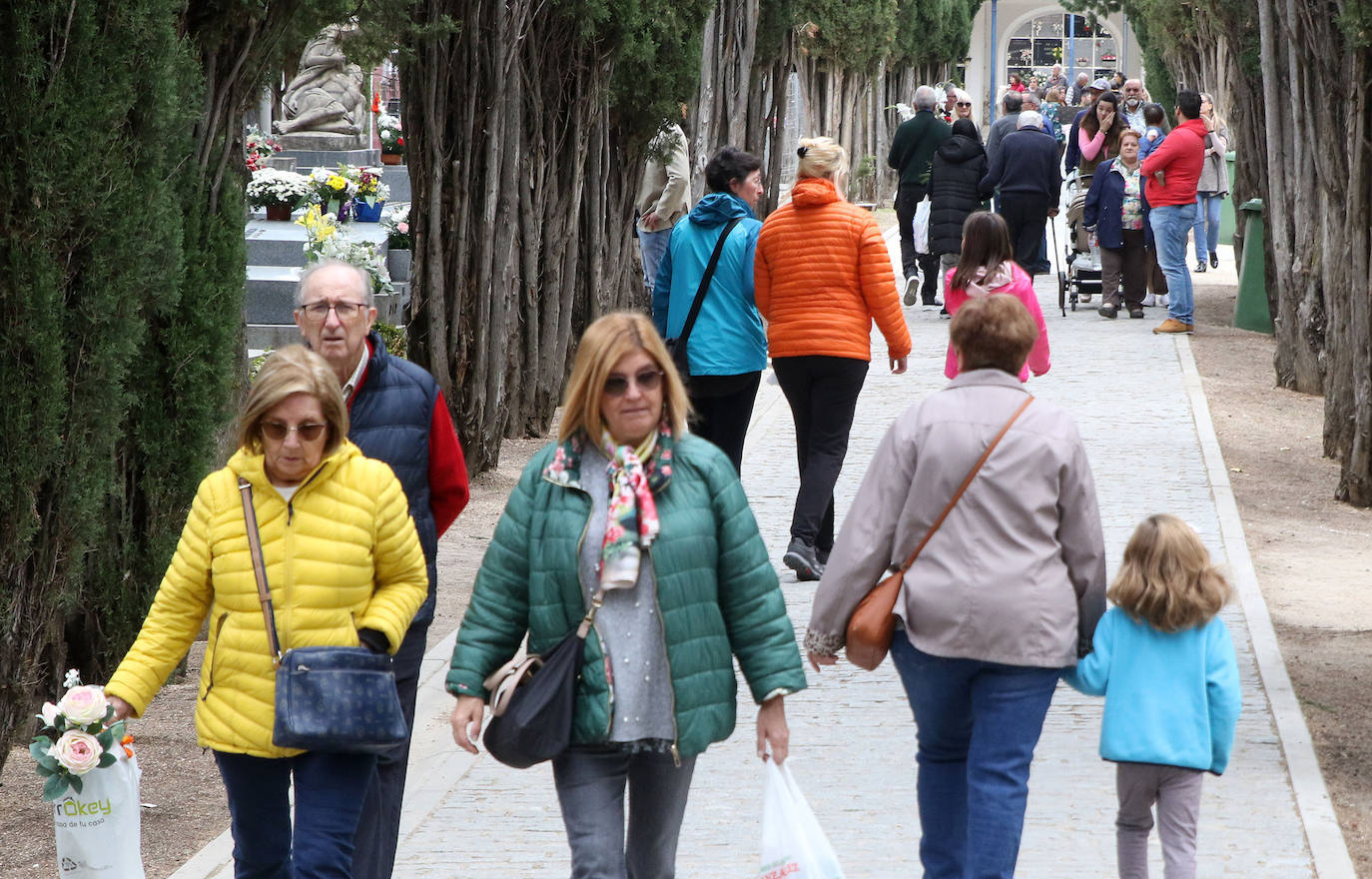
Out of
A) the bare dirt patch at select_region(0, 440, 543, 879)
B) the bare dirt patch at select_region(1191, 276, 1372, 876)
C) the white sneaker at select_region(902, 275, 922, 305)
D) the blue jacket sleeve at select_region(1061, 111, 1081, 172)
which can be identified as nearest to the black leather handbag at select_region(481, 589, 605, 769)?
the bare dirt patch at select_region(0, 440, 543, 879)

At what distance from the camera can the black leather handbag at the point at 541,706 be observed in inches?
148

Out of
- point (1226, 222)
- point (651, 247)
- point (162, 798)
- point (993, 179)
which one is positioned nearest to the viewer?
point (162, 798)

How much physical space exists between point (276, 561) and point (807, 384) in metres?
4.76

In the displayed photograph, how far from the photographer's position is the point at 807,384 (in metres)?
8.49

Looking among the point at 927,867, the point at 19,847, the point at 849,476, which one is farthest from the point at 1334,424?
the point at 19,847

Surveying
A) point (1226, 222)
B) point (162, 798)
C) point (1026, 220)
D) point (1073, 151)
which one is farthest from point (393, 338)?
point (1226, 222)

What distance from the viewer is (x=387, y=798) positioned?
4.65 meters

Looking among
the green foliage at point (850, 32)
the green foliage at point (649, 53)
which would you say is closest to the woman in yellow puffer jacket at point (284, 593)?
the green foliage at point (649, 53)

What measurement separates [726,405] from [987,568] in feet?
14.7

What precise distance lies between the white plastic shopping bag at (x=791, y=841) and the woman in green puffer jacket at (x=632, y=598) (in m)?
0.11

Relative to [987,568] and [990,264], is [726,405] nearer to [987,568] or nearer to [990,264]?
[990,264]

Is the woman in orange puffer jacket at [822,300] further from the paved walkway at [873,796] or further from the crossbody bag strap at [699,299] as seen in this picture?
the paved walkway at [873,796]

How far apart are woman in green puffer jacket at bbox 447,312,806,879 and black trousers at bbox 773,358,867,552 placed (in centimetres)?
445

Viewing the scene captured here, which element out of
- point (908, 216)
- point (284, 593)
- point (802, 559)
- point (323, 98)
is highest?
point (323, 98)
